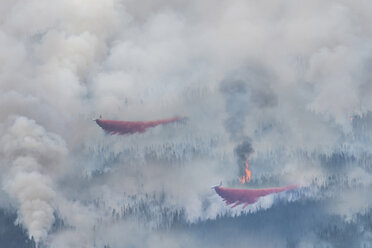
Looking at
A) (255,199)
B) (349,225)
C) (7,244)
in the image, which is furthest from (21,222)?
(349,225)

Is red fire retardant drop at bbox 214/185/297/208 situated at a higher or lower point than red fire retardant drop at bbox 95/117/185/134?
lower

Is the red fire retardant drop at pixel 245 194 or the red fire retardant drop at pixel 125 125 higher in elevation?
the red fire retardant drop at pixel 125 125

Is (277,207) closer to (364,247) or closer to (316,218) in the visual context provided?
(316,218)
